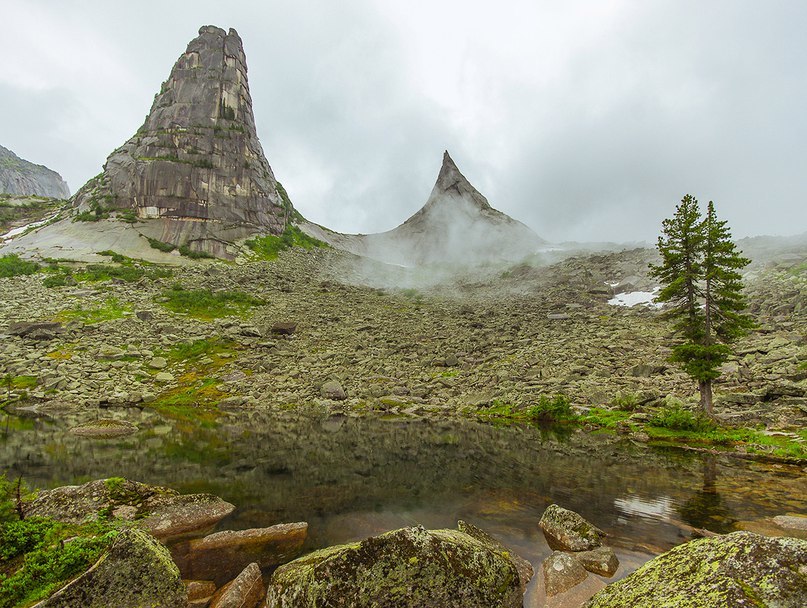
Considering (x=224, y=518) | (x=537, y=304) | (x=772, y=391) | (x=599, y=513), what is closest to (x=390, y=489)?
(x=224, y=518)

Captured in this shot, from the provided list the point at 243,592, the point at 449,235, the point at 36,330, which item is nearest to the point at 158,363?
the point at 36,330

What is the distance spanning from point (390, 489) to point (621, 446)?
17274 mm

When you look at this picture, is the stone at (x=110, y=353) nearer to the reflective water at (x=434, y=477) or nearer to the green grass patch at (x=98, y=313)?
the green grass patch at (x=98, y=313)

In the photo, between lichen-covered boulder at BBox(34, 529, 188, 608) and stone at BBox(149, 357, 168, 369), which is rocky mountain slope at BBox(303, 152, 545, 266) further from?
lichen-covered boulder at BBox(34, 529, 188, 608)

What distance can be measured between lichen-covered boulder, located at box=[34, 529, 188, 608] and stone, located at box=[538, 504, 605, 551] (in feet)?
31.3

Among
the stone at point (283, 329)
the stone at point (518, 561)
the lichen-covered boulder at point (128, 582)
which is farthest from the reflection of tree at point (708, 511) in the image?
the stone at point (283, 329)

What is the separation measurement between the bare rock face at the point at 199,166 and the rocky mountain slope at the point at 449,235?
28950 millimetres

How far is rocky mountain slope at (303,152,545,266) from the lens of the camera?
14588 cm

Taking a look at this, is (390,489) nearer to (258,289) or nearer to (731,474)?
(731,474)

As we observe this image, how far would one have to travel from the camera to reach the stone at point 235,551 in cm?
990

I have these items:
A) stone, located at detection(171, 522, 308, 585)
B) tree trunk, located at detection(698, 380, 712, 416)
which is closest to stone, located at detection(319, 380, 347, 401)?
tree trunk, located at detection(698, 380, 712, 416)

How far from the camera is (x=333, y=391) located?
46781 millimetres

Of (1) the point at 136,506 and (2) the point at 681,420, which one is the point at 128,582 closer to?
(1) the point at 136,506

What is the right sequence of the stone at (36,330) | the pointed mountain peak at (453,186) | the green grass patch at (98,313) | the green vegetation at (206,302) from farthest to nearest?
1. the pointed mountain peak at (453,186)
2. the green vegetation at (206,302)
3. the green grass patch at (98,313)
4. the stone at (36,330)
